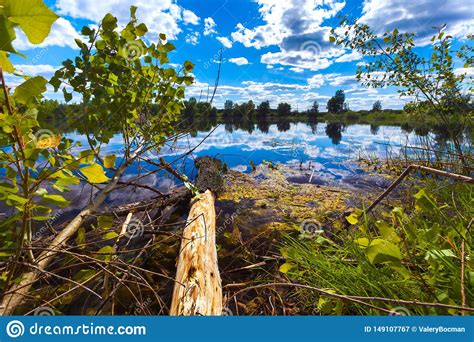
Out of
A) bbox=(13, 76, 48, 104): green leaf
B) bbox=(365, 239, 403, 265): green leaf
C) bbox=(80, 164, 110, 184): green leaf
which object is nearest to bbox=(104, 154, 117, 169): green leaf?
bbox=(80, 164, 110, 184): green leaf

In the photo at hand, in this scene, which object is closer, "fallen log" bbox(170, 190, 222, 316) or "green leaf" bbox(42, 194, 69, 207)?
"green leaf" bbox(42, 194, 69, 207)

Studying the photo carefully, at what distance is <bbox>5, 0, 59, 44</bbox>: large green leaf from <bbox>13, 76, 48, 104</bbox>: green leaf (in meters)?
0.11

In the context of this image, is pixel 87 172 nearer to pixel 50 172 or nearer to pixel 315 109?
pixel 50 172

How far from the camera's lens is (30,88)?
28.3 inches

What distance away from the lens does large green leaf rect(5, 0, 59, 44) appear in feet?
1.98

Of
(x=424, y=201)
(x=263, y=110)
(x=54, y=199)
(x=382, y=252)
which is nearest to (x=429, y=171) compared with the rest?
(x=424, y=201)

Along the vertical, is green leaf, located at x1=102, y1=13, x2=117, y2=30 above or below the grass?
above

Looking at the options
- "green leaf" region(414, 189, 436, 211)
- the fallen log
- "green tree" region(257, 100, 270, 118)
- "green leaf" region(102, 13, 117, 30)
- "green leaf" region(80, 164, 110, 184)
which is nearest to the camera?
"green leaf" region(80, 164, 110, 184)

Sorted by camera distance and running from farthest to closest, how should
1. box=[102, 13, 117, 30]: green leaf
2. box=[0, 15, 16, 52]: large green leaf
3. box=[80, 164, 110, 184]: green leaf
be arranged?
box=[102, 13, 117, 30]: green leaf < box=[80, 164, 110, 184]: green leaf < box=[0, 15, 16, 52]: large green leaf

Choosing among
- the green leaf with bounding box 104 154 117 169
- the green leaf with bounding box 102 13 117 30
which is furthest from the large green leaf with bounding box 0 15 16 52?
the green leaf with bounding box 102 13 117 30

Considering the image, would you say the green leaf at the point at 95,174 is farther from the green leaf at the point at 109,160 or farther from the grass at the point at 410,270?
the grass at the point at 410,270

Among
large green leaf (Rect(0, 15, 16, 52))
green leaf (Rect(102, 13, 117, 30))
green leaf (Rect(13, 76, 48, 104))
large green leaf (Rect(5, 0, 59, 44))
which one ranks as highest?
green leaf (Rect(102, 13, 117, 30))

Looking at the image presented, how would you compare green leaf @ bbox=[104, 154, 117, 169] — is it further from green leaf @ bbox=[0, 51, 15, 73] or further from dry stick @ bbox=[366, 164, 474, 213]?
dry stick @ bbox=[366, 164, 474, 213]

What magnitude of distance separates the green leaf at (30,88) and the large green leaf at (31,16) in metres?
0.11
